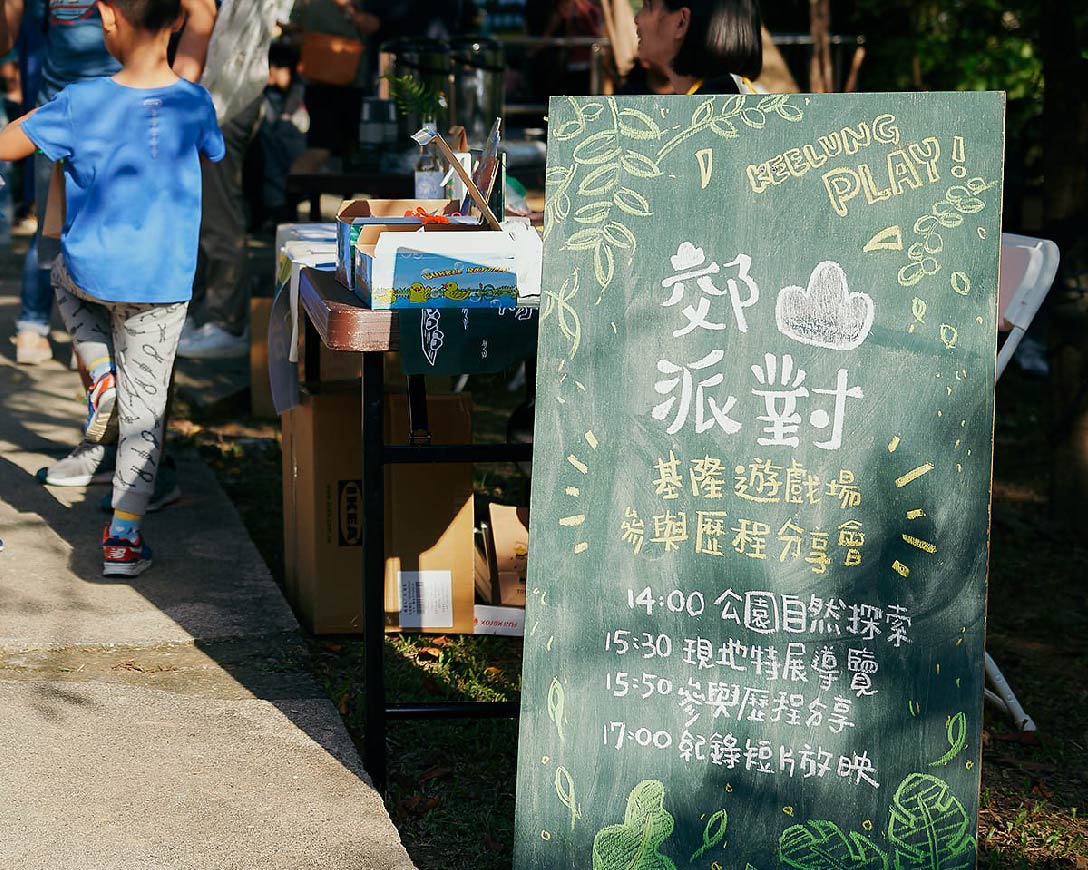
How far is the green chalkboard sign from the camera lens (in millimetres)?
2727

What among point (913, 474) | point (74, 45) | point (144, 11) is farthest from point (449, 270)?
point (74, 45)

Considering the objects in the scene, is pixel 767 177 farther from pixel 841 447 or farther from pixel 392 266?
pixel 392 266

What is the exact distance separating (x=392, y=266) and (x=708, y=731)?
113 centimetres

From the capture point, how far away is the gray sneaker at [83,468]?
17.6 ft

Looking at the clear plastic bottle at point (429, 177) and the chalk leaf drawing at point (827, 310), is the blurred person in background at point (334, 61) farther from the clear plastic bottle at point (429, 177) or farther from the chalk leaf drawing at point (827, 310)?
the chalk leaf drawing at point (827, 310)

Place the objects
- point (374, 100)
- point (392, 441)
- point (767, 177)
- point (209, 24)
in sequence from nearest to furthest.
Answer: point (767, 177)
point (392, 441)
point (209, 24)
point (374, 100)

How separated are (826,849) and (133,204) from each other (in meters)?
2.67

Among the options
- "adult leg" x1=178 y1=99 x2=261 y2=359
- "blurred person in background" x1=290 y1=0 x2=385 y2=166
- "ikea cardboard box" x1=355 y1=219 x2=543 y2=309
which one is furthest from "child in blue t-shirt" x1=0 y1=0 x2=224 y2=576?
"blurred person in background" x1=290 y1=0 x2=385 y2=166

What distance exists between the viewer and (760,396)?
2.75m

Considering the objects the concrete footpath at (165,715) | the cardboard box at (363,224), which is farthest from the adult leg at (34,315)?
the cardboard box at (363,224)

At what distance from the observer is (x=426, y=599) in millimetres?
4238

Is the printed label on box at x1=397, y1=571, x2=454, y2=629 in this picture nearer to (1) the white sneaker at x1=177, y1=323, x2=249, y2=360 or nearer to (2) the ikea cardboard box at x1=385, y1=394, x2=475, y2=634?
(2) the ikea cardboard box at x1=385, y1=394, x2=475, y2=634

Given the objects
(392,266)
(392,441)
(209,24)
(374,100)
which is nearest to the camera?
(392,266)

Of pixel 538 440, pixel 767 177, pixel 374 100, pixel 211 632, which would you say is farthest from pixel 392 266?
pixel 374 100
